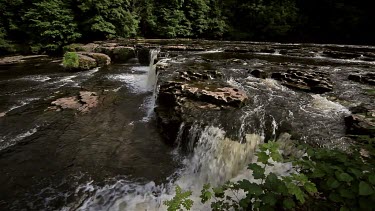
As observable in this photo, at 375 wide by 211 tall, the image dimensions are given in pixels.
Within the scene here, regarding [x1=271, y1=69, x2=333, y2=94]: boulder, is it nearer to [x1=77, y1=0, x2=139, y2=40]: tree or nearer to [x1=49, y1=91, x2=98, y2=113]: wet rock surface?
[x1=49, y1=91, x2=98, y2=113]: wet rock surface

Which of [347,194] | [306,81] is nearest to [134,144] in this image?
[347,194]

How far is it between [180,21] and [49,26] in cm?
1095

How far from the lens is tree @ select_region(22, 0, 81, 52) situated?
17109mm

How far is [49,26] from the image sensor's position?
56.2 feet

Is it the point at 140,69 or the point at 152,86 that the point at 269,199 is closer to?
the point at 152,86

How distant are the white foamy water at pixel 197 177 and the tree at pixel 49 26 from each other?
50.9 feet

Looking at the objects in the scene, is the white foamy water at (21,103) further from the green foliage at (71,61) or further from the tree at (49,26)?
the tree at (49,26)

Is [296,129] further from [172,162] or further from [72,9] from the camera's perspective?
[72,9]

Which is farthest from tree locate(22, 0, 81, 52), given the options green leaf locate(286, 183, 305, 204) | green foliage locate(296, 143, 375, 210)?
green foliage locate(296, 143, 375, 210)

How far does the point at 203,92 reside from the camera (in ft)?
22.2

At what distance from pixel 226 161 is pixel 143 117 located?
3.15 m

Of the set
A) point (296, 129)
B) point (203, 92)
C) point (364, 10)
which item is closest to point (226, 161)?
point (296, 129)

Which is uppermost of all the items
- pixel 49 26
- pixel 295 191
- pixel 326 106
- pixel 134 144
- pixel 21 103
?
pixel 49 26

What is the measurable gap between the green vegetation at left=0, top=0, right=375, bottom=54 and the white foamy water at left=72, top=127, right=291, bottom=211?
1533 centimetres
